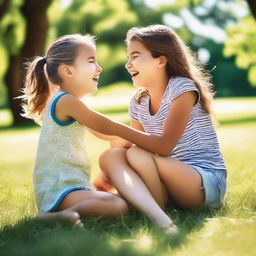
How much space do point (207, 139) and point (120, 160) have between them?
66 cm

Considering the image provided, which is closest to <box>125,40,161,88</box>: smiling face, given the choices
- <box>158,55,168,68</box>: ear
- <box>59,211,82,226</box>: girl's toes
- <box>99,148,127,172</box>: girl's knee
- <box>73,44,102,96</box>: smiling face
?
<box>158,55,168,68</box>: ear

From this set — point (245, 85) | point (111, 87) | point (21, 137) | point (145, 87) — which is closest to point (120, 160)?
point (145, 87)

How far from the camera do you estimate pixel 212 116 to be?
3822mm

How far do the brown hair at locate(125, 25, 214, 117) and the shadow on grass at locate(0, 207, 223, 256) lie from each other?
0.81 metres

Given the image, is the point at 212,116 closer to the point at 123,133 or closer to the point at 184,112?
the point at 184,112

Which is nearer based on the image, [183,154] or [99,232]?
[99,232]

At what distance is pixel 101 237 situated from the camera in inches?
113

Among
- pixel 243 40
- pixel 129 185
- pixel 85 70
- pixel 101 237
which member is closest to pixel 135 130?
pixel 129 185

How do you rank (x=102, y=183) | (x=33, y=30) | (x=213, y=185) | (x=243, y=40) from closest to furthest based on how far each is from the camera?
(x=213, y=185) → (x=102, y=183) → (x=33, y=30) → (x=243, y=40)

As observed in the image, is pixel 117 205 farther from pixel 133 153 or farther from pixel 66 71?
pixel 66 71

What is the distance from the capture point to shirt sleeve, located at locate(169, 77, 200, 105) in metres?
3.57

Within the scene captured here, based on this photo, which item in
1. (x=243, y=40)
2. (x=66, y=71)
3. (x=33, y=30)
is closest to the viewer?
(x=66, y=71)

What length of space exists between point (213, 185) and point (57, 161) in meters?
0.99

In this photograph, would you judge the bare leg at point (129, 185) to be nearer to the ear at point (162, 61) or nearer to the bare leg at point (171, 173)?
the bare leg at point (171, 173)
